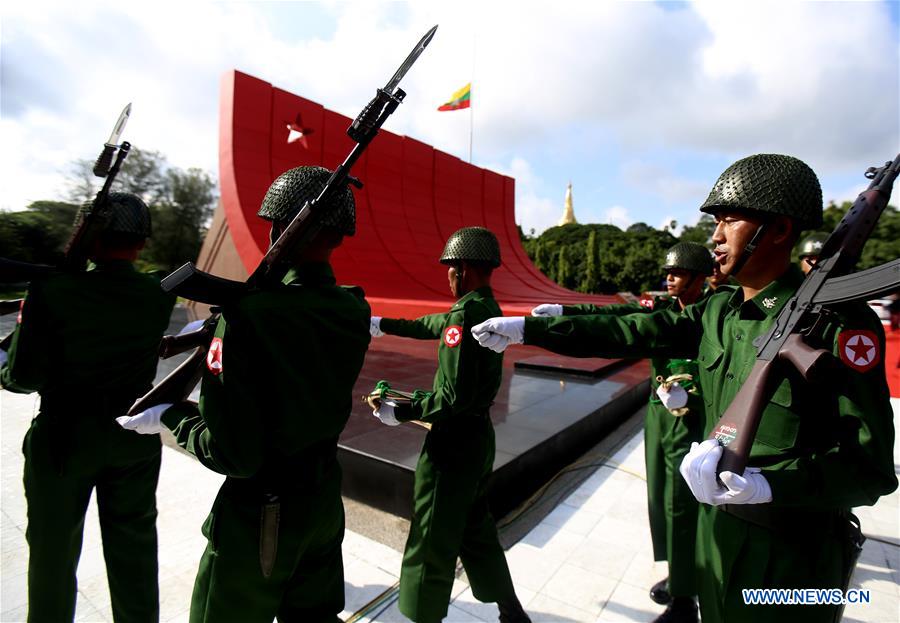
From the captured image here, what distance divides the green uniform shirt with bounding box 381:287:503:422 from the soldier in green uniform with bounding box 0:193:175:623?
4.06ft

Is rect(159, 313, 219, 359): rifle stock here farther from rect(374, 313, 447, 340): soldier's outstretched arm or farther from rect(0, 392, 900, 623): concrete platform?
rect(0, 392, 900, 623): concrete platform

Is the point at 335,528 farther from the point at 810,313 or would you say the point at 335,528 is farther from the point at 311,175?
the point at 810,313

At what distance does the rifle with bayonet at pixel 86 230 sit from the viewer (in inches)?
74.5

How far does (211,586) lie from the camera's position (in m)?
1.40

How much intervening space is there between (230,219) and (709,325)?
12.6m

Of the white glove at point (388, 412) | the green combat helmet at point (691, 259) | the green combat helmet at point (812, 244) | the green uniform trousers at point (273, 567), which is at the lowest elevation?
the green uniform trousers at point (273, 567)

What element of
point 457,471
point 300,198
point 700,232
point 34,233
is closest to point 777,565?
point 457,471

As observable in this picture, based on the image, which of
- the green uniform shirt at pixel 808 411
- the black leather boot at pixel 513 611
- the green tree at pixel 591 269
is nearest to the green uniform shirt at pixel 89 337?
the green uniform shirt at pixel 808 411

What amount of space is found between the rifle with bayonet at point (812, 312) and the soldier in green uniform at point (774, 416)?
39 mm

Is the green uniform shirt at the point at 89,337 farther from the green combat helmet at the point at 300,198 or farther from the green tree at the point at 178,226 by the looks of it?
the green tree at the point at 178,226

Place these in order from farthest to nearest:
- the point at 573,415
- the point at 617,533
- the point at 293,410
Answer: the point at 573,415, the point at 617,533, the point at 293,410

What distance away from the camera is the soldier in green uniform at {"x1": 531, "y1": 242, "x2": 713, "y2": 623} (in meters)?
2.45

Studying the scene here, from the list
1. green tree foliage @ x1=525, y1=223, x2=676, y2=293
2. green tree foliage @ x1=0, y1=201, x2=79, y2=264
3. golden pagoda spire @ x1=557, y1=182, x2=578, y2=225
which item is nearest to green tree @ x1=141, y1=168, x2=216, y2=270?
green tree foliage @ x1=0, y1=201, x2=79, y2=264

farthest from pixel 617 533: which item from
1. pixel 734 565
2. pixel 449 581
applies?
pixel 734 565
